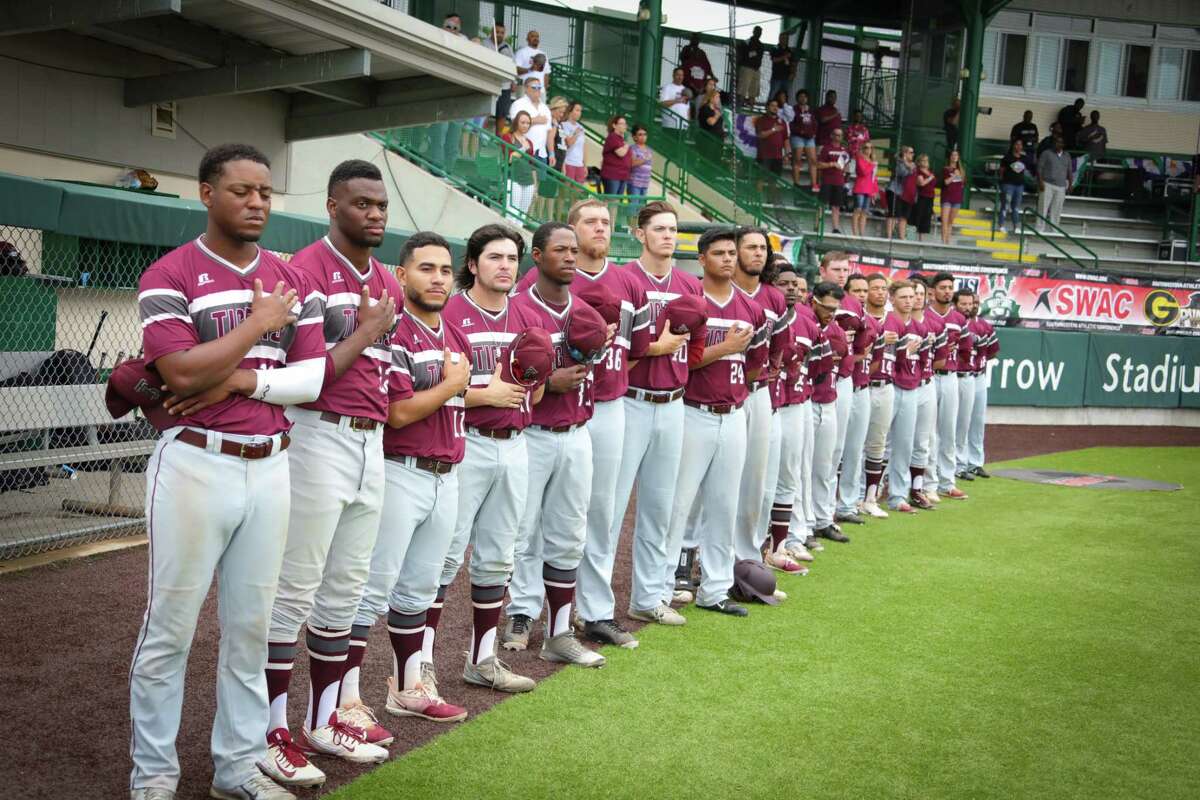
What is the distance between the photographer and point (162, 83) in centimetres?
1096

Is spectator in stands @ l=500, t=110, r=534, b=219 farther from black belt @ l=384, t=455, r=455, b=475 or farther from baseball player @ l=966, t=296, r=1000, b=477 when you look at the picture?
black belt @ l=384, t=455, r=455, b=475

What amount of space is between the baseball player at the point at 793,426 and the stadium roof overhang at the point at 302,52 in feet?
13.8

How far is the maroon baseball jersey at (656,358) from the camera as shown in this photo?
6932 mm

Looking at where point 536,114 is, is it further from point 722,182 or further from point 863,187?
point 863,187

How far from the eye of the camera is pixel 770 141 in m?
23.2

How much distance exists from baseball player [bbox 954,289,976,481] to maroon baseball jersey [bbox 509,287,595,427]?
27.1ft

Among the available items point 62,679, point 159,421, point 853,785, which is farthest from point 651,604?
point 159,421

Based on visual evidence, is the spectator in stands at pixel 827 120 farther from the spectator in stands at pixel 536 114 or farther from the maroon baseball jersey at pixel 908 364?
the maroon baseball jersey at pixel 908 364

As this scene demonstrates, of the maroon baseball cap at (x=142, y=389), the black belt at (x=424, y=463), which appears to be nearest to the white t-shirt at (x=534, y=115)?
the black belt at (x=424, y=463)

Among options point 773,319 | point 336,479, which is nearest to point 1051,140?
point 773,319

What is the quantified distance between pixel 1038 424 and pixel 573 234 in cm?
1623

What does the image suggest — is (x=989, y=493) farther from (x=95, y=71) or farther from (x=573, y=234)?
(x=95, y=71)

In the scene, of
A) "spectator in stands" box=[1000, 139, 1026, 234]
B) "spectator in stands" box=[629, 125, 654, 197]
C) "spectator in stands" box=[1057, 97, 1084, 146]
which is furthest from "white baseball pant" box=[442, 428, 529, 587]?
"spectator in stands" box=[1057, 97, 1084, 146]

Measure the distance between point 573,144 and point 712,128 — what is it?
4.83m
